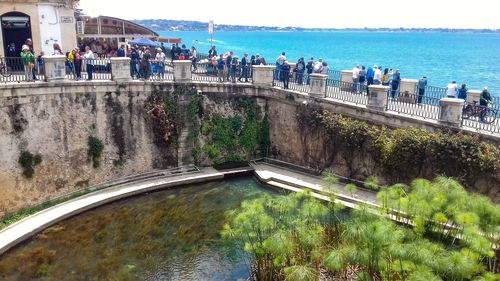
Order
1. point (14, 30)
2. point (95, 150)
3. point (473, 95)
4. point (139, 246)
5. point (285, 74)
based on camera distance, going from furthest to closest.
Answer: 1. point (285, 74)
2. point (14, 30)
3. point (95, 150)
4. point (473, 95)
5. point (139, 246)

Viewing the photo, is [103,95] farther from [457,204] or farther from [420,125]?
[457,204]

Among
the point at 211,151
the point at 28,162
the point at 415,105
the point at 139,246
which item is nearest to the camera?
the point at 139,246

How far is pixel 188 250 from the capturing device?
1513 cm

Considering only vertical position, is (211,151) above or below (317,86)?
below

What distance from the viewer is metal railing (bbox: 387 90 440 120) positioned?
57.5ft

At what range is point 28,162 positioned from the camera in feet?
58.6

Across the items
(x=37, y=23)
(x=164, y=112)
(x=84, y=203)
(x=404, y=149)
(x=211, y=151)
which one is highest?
(x=37, y=23)

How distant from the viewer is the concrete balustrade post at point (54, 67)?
17984 mm

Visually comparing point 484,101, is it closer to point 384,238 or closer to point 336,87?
point 336,87

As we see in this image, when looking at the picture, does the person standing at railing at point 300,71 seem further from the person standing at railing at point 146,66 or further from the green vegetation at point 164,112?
the person standing at railing at point 146,66

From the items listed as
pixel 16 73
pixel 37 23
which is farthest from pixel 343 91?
pixel 37 23

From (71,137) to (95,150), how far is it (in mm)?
1125

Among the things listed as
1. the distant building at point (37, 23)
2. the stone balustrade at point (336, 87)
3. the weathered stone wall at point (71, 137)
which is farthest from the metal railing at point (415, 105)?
the distant building at point (37, 23)

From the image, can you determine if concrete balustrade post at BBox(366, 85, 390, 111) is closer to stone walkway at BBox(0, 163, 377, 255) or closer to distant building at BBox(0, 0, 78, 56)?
stone walkway at BBox(0, 163, 377, 255)
